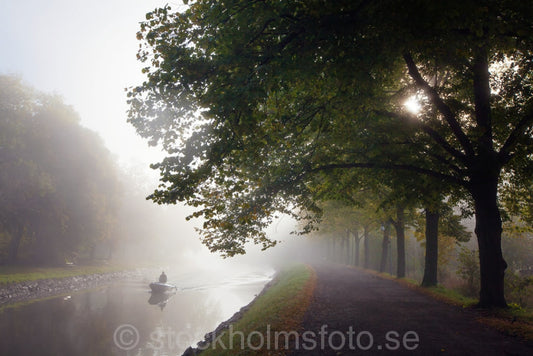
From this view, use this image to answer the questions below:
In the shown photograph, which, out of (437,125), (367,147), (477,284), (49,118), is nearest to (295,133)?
(367,147)

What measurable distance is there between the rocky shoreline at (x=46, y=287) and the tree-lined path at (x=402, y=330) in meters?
24.8

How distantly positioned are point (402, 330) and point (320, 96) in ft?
25.0

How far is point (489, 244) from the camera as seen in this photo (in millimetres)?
11062

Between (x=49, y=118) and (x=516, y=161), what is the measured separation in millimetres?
42838

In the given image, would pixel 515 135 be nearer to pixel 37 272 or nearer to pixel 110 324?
pixel 110 324

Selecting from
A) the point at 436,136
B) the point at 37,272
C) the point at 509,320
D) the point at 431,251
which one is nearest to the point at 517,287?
the point at 431,251

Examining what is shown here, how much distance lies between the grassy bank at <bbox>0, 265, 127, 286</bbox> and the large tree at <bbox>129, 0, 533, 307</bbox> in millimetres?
24845

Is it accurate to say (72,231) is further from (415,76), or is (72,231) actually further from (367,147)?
(415,76)

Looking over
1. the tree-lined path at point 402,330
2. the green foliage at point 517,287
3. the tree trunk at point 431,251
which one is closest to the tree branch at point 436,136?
the tree-lined path at point 402,330

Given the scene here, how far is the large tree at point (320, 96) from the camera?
6.86 m

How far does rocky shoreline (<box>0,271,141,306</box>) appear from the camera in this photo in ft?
78.0

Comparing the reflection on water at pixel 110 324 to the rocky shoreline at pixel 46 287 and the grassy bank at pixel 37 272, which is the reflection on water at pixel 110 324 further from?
the grassy bank at pixel 37 272

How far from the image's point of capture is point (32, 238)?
36.4 m

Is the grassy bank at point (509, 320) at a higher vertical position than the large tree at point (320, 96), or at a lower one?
lower
